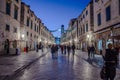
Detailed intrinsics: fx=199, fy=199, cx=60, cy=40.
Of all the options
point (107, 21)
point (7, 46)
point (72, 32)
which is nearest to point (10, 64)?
point (7, 46)

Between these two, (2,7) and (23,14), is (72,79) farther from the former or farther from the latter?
(23,14)

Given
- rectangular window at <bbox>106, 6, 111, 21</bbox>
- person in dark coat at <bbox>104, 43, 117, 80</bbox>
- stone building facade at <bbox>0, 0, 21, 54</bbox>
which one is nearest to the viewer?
person in dark coat at <bbox>104, 43, 117, 80</bbox>

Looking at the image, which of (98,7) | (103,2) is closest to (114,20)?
(103,2)

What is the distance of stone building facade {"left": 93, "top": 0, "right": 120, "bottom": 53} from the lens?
22.6 meters

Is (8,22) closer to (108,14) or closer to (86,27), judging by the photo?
(108,14)

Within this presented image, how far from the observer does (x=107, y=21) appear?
27.0m

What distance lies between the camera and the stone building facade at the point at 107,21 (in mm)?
22594

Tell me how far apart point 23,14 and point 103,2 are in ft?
62.0

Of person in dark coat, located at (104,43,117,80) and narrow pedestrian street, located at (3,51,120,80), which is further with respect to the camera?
narrow pedestrian street, located at (3,51,120,80)

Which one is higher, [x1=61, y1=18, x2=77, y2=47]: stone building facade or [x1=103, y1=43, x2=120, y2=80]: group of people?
[x1=61, y1=18, x2=77, y2=47]: stone building facade

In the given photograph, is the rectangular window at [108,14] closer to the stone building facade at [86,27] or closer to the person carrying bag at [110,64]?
the stone building facade at [86,27]

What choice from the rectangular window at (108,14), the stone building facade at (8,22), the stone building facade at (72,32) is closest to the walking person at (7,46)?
the stone building facade at (8,22)

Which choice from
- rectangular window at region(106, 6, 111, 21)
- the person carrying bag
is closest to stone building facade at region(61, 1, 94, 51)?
rectangular window at region(106, 6, 111, 21)

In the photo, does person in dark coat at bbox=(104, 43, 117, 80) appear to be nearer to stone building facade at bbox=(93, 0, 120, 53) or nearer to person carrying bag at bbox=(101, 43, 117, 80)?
person carrying bag at bbox=(101, 43, 117, 80)
